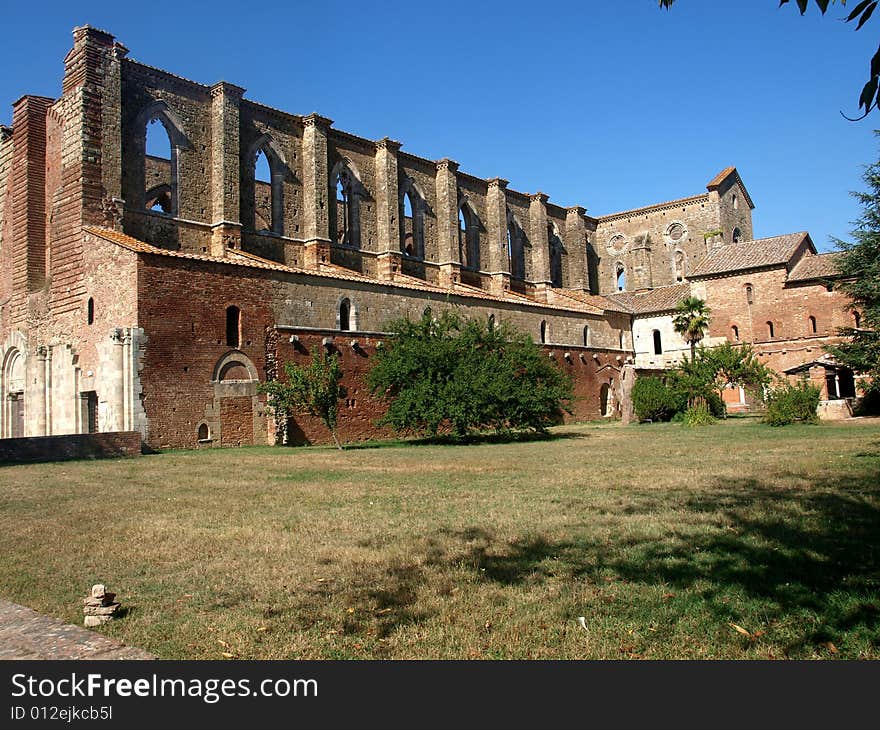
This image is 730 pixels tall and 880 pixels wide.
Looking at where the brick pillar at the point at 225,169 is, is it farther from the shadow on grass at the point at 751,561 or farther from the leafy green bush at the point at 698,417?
the shadow on grass at the point at 751,561

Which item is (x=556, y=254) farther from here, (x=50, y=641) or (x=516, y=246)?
(x=50, y=641)

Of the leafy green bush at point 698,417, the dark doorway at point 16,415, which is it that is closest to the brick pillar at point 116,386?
the dark doorway at point 16,415

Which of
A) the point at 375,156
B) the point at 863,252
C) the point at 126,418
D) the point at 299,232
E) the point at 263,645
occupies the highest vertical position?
the point at 375,156

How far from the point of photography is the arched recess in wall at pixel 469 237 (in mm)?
39406

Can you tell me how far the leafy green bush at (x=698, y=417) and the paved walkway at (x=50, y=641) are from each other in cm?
2547

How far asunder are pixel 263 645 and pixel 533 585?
2.04 m

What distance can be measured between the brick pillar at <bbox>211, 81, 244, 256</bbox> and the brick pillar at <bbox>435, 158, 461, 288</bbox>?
11.6m

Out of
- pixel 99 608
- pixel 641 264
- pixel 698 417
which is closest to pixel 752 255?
pixel 641 264

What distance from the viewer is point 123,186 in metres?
24.7

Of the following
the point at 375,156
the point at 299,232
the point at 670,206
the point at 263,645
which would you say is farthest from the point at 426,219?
the point at 263,645

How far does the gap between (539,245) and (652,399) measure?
1520 cm

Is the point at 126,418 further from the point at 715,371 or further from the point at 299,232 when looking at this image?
the point at 715,371

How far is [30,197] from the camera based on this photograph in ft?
85.0

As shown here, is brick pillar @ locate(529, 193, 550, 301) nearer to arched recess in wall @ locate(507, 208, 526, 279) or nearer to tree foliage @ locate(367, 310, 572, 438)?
arched recess in wall @ locate(507, 208, 526, 279)
